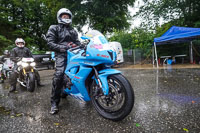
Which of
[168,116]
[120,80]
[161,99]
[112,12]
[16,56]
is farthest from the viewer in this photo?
[112,12]

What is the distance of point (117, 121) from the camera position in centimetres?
208

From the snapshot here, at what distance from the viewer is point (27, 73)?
465 cm

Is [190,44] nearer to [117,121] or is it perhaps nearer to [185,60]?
[185,60]

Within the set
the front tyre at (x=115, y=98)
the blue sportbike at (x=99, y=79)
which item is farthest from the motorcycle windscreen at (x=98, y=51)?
the front tyre at (x=115, y=98)

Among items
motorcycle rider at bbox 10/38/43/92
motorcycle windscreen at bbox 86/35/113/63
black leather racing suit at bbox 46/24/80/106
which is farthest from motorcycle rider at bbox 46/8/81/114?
motorcycle rider at bbox 10/38/43/92

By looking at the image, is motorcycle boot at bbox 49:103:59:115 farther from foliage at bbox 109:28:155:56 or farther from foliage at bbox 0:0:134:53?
foliage at bbox 0:0:134:53

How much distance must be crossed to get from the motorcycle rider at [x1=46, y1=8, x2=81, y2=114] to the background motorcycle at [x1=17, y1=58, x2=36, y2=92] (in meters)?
2.14

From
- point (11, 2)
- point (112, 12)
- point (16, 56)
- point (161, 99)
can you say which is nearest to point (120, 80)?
point (161, 99)

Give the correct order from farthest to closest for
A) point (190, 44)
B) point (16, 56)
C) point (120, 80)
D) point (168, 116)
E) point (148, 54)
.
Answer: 1. point (148, 54)
2. point (190, 44)
3. point (16, 56)
4. point (168, 116)
5. point (120, 80)

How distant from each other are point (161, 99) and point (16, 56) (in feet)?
17.2

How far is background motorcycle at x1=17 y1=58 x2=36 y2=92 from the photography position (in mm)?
4430

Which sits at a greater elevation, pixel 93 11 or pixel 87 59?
pixel 93 11

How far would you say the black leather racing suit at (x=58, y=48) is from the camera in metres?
2.62

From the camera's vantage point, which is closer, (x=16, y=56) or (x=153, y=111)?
(x=153, y=111)
